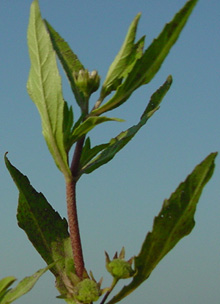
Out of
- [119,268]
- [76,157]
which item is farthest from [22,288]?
[76,157]

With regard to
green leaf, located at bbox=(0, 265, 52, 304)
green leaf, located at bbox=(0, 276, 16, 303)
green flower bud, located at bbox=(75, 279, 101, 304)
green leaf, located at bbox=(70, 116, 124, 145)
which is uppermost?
green leaf, located at bbox=(70, 116, 124, 145)

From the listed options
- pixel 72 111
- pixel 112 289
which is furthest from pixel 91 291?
pixel 72 111

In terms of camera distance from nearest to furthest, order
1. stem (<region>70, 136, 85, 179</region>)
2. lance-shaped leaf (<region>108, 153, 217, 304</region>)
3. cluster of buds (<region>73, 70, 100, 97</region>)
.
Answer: lance-shaped leaf (<region>108, 153, 217, 304</region>), stem (<region>70, 136, 85, 179</region>), cluster of buds (<region>73, 70, 100, 97</region>)

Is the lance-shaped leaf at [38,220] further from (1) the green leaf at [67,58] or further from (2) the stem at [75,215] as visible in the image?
(1) the green leaf at [67,58]

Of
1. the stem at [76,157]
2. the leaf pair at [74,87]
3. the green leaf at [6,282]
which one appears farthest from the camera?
the stem at [76,157]

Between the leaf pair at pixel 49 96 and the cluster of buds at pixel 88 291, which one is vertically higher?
the leaf pair at pixel 49 96

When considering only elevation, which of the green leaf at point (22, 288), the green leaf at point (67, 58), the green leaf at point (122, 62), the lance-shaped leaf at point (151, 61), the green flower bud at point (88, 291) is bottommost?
the green flower bud at point (88, 291)

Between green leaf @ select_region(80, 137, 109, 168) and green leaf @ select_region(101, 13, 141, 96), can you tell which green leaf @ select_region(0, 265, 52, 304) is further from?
green leaf @ select_region(101, 13, 141, 96)

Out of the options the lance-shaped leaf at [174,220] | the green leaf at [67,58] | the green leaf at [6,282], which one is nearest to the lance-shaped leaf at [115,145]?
the green leaf at [67,58]

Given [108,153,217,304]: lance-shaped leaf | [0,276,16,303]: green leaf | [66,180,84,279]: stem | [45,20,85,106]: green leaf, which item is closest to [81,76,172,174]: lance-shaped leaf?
[66,180,84,279]: stem
